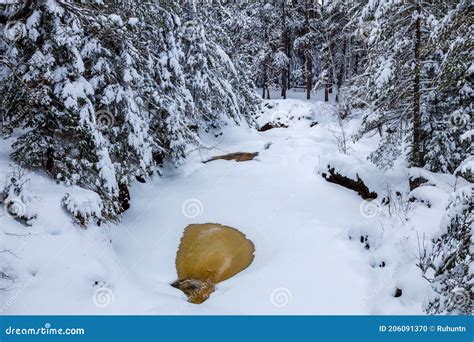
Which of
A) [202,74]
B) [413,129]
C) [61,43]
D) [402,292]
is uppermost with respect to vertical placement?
[61,43]

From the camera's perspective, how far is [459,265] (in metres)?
4.63

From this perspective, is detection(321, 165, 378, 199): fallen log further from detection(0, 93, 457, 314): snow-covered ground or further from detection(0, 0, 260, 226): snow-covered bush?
detection(0, 0, 260, 226): snow-covered bush

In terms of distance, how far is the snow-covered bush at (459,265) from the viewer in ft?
14.6

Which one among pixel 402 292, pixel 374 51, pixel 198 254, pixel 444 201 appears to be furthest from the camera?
pixel 374 51

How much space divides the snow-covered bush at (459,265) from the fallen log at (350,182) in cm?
753

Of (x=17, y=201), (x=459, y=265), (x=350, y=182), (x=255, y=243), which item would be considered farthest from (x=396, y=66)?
(x=17, y=201)

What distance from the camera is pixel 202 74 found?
1769 cm

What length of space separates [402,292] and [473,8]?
526 cm

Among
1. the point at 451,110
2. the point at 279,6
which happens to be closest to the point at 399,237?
the point at 451,110

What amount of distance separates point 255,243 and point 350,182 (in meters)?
4.64

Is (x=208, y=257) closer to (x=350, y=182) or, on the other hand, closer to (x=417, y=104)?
(x=350, y=182)

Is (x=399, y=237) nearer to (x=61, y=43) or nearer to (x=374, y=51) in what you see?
(x=374, y=51)

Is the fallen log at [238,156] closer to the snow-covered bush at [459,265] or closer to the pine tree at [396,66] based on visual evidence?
the pine tree at [396,66]

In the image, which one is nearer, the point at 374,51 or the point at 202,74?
the point at 374,51
